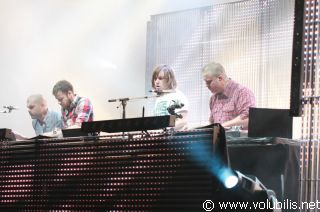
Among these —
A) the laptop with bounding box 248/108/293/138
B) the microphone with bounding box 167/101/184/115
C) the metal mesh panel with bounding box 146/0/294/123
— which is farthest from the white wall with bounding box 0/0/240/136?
the laptop with bounding box 248/108/293/138

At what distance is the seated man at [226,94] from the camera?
5402 millimetres

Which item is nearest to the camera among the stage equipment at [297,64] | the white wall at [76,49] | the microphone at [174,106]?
the stage equipment at [297,64]

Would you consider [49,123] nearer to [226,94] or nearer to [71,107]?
[71,107]

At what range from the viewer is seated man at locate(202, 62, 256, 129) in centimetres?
540

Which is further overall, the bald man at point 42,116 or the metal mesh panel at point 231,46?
the metal mesh panel at point 231,46

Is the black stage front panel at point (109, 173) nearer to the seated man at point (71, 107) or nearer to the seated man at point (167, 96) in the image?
the seated man at point (167, 96)

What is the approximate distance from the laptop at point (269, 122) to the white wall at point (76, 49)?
15.1ft

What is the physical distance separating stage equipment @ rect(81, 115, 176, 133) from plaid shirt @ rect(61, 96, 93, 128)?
2700 mm

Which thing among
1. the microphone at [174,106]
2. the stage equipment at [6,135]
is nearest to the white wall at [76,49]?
the microphone at [174,106]

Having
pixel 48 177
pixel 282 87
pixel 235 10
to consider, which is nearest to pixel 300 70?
pixel 48 177

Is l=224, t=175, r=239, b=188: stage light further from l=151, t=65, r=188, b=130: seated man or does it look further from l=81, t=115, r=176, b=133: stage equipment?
l=151, t=65, r=188, b=130: seated man

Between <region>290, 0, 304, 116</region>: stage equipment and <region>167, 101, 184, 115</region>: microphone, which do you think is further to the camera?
<region>167, 101, 184, 115</region>: microphone

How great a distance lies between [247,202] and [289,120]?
3.69 ft

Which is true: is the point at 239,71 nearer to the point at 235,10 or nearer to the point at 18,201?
the point at 235,10
